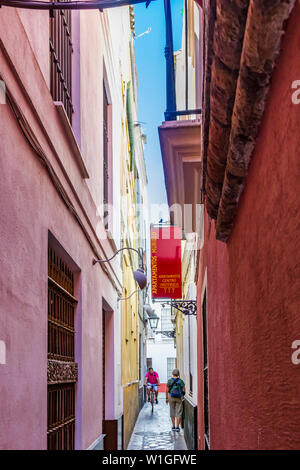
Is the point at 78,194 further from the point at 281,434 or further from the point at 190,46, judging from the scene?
the point at 281,434

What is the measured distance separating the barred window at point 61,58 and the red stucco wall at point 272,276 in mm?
3142

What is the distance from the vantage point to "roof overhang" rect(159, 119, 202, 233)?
6156 millimetres

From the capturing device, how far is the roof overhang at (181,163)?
20.2 feet

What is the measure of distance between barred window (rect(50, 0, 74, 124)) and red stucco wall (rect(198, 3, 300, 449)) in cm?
314

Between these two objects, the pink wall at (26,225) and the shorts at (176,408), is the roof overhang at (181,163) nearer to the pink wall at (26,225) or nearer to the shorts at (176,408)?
the pink wall at (26,225)

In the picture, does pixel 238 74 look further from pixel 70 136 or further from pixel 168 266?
pixel 168 266

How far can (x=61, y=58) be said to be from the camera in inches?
245

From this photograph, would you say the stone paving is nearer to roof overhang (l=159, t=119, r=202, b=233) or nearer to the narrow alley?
the narrow alley

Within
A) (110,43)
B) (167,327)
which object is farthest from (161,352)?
(110,43)

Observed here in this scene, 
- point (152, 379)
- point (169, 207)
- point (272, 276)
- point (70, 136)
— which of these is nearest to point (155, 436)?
point (169, 207)

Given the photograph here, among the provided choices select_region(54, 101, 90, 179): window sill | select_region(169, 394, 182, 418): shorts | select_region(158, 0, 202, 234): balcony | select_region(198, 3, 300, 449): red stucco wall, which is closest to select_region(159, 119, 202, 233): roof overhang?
select_region(158, 0, 202, 234): balcony

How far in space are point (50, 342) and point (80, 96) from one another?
10.1 feet

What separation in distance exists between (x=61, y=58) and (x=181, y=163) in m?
1.70

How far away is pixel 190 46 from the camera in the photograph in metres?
8.29
